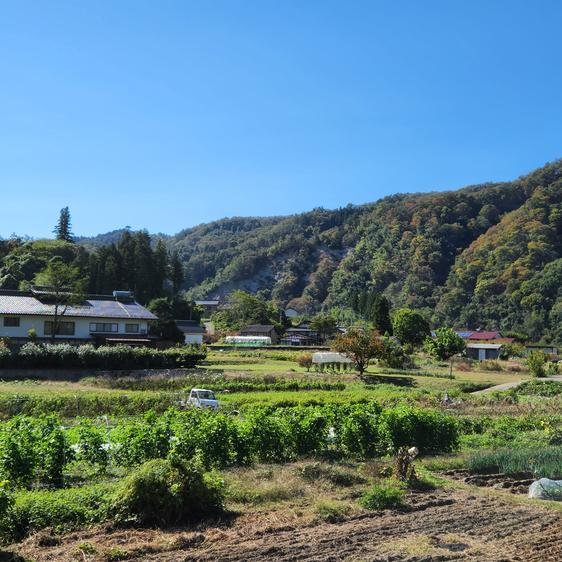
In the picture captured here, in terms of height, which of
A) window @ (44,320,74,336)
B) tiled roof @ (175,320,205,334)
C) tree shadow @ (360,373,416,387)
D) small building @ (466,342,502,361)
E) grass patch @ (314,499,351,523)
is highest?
window @ (44,320,74,336)

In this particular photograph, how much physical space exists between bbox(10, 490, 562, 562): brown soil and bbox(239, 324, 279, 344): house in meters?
77.7

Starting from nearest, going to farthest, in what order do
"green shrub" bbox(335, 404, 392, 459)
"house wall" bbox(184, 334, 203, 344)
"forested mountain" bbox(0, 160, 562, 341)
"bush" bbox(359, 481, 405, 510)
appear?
"bush" bbox(359, 481, 405, 510)
"green shrub" bbox(335, 404, 392, 459)
"house wall" bbox(184, 334, 203, 344)
"forested mountain" bbox(0, 160, 562, 341)

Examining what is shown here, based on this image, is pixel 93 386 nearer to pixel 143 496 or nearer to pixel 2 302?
pixel 2 302

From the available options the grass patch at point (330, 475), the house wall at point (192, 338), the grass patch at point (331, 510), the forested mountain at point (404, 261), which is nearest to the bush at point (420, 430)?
the grass patch at point (330, 475)

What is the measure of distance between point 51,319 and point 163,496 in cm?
3996

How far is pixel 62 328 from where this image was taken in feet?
151

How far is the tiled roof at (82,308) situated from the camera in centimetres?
4469

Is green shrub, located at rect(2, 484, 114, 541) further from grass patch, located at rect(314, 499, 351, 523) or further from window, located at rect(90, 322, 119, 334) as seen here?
window, located at rect(90, 322, 119, 334)

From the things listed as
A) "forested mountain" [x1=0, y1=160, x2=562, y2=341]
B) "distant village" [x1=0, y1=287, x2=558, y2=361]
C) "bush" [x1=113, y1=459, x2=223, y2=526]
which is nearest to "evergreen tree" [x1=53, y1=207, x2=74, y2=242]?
"forested mountain" [x1=0, y1=160, x2=562, y2=341]

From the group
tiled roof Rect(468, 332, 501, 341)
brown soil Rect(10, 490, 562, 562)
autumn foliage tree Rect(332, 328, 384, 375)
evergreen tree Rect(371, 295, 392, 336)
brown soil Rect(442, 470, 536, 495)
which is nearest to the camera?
brown soil Rect(10, 490, 562, 562)

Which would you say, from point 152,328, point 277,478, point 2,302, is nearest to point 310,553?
point 277,478

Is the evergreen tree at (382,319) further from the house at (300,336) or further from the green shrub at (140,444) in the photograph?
the green shrub at (140,444)

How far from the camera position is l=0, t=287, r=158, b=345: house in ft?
145

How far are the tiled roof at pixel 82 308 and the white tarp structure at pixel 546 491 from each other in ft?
133
